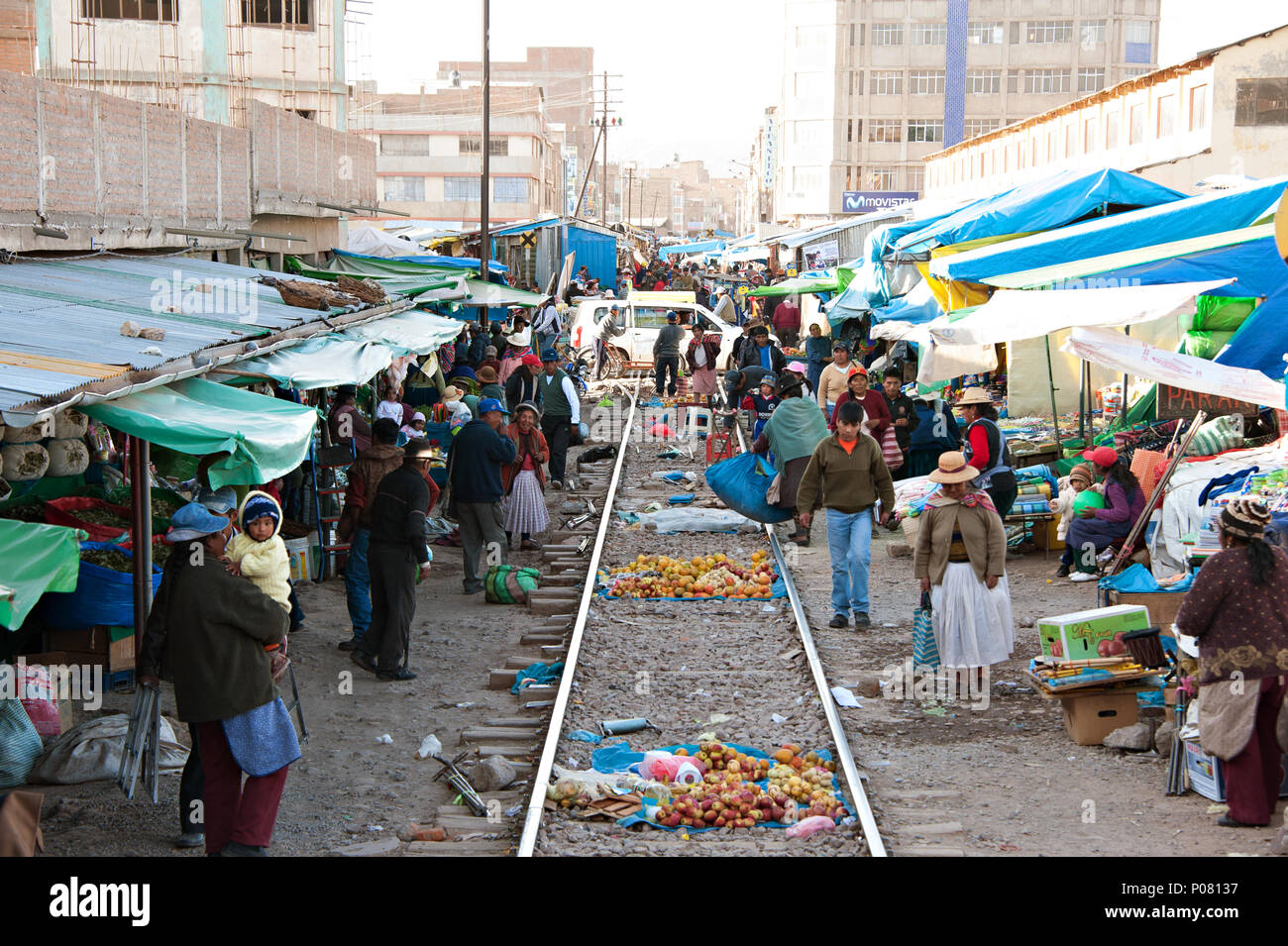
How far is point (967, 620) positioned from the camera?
9023 mm

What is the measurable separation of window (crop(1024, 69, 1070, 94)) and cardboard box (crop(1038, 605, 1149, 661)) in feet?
255

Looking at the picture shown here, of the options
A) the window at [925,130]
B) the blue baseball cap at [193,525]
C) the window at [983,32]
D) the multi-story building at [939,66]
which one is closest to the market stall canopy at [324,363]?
the blue baseball cap at [193,525]

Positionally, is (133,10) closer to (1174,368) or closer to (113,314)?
(113,314)

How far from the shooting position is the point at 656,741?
8227 mm

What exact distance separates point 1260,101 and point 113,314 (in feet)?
68.3

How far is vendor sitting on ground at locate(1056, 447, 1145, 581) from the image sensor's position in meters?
11.6

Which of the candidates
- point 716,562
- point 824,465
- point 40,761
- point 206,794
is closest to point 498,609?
point 716,562

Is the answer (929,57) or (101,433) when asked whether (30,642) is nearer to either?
(101,433)

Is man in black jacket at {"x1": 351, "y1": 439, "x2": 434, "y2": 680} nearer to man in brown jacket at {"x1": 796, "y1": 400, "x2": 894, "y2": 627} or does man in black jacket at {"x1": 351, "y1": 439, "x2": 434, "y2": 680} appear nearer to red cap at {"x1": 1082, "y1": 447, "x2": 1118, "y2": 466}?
man in brown jacket at {"x1": 796, "y1": 400, "x2": 894, "y2": 627}

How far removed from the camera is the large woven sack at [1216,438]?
12.0 meters

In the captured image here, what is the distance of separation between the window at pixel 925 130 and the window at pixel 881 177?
220 cm

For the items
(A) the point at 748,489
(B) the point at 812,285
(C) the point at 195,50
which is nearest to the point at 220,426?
(A) the point at 748,489

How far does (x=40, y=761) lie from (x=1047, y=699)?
21.1ft

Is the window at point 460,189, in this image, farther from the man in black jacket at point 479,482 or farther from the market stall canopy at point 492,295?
the man in black jacket at point 479,482
